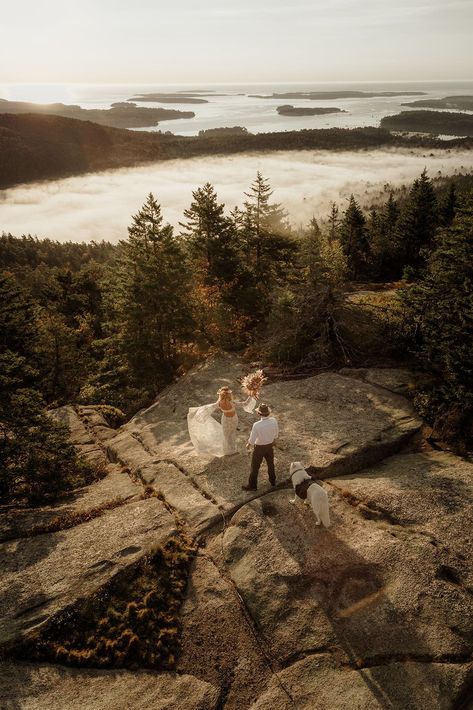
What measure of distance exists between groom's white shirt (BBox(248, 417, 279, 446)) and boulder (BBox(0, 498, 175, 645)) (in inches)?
104

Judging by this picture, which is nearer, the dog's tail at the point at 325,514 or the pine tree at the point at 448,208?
the dog's tail at the point at 325,514

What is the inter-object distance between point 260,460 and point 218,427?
2.72m

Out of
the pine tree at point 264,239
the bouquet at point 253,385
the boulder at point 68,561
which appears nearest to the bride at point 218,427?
the bouquet at point 253,385

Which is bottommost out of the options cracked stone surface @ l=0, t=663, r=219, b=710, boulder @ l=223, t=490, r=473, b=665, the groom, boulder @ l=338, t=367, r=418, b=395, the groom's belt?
cracked stone surface @ l=0, t=663, r=219, b=710

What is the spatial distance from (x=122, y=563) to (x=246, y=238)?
25.3 m

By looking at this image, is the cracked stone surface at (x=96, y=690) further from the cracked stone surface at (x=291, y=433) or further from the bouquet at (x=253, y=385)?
the bouquet at (x=253, y=385)

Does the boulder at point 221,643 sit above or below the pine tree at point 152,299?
below

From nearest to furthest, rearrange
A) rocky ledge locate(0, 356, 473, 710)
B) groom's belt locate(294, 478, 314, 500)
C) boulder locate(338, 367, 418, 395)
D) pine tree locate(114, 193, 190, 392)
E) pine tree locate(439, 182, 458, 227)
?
rocky ledge locate(0, 356, 473, 710), groom's belt locate(294, 478, 314, 500), boulder locate(338, 367, 418, 395), pine tree locate(114, 193, 190, 392), pine tree locate(439, 182, 458, 227)

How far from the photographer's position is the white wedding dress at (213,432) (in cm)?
1165

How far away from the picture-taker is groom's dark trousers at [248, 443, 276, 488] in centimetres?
975

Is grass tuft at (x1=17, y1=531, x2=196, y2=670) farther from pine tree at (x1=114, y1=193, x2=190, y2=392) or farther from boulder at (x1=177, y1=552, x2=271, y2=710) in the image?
pine tree at (x1=114, y1=193, x2=190, y2=392)

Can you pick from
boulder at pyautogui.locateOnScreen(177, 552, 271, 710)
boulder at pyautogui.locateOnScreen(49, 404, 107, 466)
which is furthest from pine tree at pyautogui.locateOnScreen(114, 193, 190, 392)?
boulder at pyautogui.locateOnScreen(177, 552, 271, 710)

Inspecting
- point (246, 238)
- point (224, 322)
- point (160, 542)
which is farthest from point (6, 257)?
point (160, 542)

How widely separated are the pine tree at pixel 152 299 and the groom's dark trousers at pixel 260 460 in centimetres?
1254
